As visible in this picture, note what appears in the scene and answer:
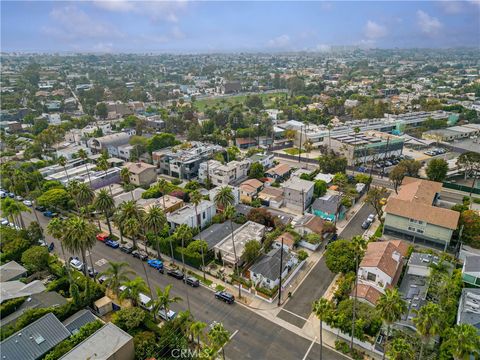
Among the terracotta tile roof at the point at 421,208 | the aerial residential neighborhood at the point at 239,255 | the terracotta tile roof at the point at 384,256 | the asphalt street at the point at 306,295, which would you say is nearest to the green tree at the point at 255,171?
the aerial residential neighborhood at the point at 239,255

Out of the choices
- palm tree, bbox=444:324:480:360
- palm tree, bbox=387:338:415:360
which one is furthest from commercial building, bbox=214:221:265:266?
palm tree, bbox=444:324:480:360

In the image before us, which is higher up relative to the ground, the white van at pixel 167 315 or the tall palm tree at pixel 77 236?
the tall palm tree at pixel 77 236

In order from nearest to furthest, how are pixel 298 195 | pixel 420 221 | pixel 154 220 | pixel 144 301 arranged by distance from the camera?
pixel 144 301
pixel 154 220
pixel 420 221
pixel 298 195

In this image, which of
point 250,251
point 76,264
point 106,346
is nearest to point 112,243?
point 76,264

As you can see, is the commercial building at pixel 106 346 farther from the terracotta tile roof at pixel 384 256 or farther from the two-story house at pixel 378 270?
the terracotta tile roof at pixel 384 256

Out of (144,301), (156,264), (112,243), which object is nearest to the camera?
(144,301)

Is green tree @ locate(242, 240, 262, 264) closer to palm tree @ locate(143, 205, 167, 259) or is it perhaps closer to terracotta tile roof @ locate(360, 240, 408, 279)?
palm tree @ locate(143, 205, 167, 259)

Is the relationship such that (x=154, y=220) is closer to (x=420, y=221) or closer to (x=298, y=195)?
(x=298, y=195)

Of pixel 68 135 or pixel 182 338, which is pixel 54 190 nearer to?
pixel 182 338

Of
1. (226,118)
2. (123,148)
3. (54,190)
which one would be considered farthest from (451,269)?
(226,118)
